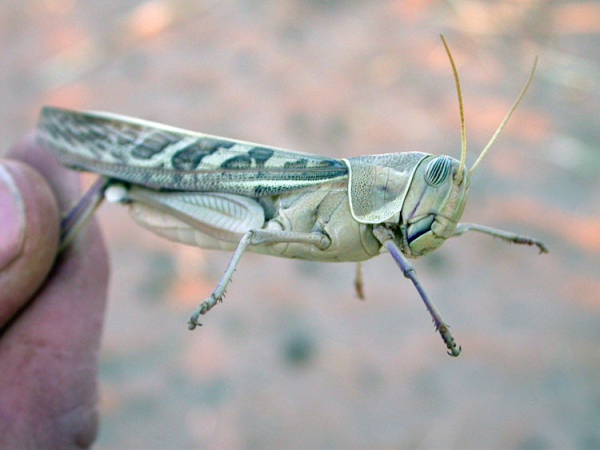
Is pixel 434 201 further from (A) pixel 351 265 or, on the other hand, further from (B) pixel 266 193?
(A) pixel 351 265

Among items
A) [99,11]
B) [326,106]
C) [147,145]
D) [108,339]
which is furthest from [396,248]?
[99,11]

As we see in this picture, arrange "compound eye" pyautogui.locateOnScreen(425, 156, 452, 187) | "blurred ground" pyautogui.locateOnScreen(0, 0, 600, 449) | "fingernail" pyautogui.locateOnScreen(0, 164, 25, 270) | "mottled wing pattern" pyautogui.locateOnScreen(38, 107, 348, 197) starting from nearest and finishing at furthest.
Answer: "compound eye" pyautogui.locateOnScreen(425, 156, 452, 187) < "mottled wing pattern" pyautogui.locateOnScreen(38, 107, 348, 197) < "fingernail" pyautogui.locateOnScreen(0, 164, 25, 270) < "blurred ground" pyautogui.locateOnScreen(0, 0, 600, 449)

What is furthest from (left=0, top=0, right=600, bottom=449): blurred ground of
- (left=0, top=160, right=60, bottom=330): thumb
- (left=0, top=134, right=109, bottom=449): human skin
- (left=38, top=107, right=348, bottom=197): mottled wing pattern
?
(left=38, top=107, right=348, bottom=197): mottled wing pattern

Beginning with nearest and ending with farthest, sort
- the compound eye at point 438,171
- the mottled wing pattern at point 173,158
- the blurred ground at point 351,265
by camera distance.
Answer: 1. the compound eye at point 438,171
2. the mottled wing pattern at point 173,158
3. the blurred ground at point 351,265

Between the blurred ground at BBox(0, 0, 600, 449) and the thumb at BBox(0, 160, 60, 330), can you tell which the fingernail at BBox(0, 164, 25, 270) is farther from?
the blurred ground at BBox(0, 0, 600, 449)

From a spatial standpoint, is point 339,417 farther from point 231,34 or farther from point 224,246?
point 231,34

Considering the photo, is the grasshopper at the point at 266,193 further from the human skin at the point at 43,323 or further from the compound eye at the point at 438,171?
the human skin at the point at 43,323

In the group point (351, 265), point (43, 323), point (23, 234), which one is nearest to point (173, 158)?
point (23, 234)

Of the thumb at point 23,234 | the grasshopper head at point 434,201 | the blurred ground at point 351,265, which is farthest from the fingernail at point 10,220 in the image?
the blurred ground at point 351,265
